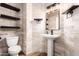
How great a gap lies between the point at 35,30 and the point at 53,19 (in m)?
0.39

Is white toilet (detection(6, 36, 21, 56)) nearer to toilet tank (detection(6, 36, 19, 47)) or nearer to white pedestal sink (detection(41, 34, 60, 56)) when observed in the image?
toilet tank (detection(6, 36, 19, 47))

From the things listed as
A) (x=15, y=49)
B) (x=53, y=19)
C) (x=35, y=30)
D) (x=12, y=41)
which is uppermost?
(x=53, y=19)

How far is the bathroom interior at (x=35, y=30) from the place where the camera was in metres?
1.65

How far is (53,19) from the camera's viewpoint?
1.78 m

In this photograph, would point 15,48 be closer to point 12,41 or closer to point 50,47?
point 12,41

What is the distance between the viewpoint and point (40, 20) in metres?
1.69

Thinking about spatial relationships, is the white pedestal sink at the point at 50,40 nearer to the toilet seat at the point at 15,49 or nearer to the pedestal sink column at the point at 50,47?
the pedestal sink column at the point at 50,47

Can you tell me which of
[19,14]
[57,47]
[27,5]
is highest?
[27,5]

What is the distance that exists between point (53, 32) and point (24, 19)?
22.0 inches

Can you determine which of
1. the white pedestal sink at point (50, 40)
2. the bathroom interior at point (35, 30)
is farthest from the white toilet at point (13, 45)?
the white pedestal sink at point (50, 40)

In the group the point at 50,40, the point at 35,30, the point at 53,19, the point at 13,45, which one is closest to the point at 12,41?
the point at 13,45

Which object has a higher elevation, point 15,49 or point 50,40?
point 50,40

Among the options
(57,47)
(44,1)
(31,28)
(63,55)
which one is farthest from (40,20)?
(63,55)

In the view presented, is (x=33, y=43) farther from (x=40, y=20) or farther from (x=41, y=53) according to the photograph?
(x=40, y=20)
